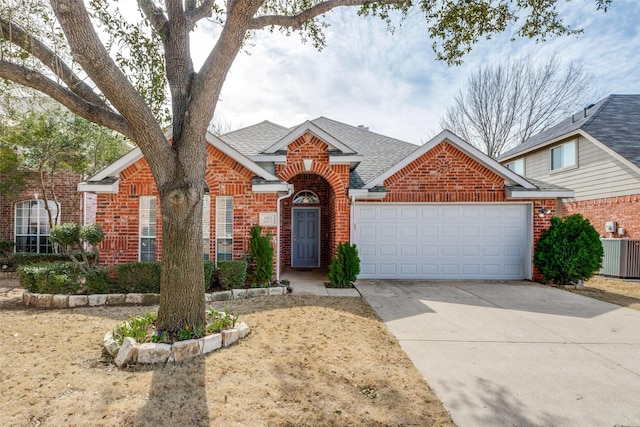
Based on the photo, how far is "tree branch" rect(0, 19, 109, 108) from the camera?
405 cm

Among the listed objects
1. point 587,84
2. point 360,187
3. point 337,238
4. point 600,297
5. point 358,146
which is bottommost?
point 600,297

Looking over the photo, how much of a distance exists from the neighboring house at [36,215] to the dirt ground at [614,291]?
17.9m

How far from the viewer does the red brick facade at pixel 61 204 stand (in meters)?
13.4

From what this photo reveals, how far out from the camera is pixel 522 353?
4312 millimetres

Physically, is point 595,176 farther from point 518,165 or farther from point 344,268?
point 344,268

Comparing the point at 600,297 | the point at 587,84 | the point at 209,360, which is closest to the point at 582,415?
the point at 209,360

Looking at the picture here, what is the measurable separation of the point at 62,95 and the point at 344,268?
21.1ft

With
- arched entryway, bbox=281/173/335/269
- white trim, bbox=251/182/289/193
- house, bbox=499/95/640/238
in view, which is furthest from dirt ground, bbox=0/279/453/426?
house, bbox=499/95/640/238

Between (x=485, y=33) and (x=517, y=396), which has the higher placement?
(x=485, y=33)

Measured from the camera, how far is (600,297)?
7746 millimetres

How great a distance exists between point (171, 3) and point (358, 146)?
8477 millimetres

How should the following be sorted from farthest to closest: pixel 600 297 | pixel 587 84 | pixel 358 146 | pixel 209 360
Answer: pixel 587 84 < pixel 358 146 < pixel 600 297 < pixel 209 360

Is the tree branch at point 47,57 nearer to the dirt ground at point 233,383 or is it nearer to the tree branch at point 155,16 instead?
the tree branch at point 155,16

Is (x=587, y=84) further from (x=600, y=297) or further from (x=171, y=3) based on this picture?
(x=171, y=3)
